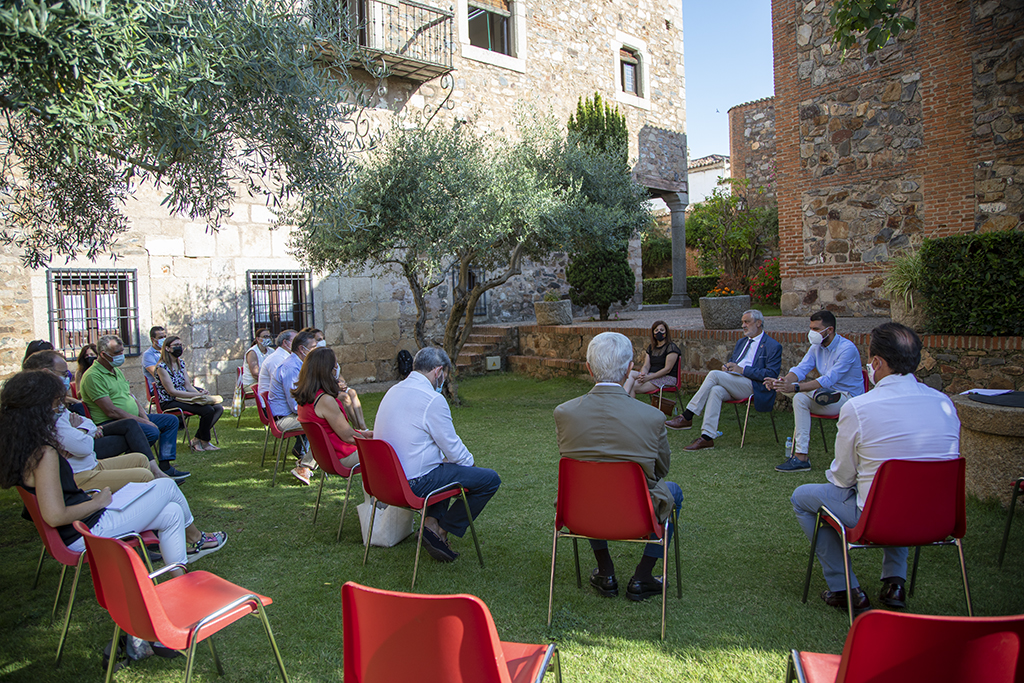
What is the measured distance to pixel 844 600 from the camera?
305 centimetres

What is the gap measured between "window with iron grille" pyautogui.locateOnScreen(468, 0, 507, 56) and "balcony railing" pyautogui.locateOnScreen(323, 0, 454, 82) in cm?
152

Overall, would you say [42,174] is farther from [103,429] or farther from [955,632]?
[955,632]

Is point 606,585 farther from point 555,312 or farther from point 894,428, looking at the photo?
point 555,312

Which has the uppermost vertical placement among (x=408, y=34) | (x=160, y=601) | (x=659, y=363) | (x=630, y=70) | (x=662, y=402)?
(x=630, y=70)

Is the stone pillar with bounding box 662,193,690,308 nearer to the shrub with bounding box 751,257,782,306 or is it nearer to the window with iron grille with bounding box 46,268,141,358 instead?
the shrub with bounding box 751,257,782,306

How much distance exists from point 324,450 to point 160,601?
84.7 inches

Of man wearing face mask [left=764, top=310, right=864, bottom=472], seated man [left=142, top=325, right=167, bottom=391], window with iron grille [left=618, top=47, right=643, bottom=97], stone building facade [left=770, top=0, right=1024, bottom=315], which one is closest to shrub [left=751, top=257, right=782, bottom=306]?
stone building facade [left=770, top=0, right=1024, bottom=315]

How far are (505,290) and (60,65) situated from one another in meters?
11.9

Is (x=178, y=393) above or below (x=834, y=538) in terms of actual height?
above

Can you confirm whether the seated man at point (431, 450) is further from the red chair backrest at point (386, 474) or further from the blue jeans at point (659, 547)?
the blue jeans at point (659, 547)

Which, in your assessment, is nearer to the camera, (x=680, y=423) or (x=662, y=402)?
(x=680, y=423)

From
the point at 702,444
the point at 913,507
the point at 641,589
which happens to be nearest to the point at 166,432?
the point at 641,589

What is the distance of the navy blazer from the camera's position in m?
6.22

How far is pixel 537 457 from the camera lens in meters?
6.24
